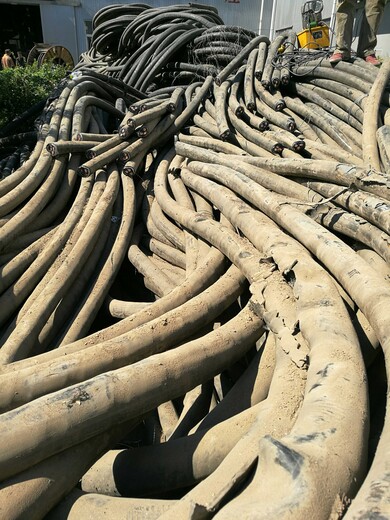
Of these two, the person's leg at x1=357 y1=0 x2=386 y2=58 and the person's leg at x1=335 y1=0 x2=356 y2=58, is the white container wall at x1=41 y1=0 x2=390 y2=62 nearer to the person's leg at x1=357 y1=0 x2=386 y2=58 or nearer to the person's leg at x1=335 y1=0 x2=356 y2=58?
the person's leg at x1=357 y1=0 x2=386 y2=58

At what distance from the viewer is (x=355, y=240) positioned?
1891mm

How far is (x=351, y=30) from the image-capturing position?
410 cm

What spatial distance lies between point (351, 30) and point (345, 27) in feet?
0.24

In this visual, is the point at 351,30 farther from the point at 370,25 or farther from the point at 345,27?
the point at 370,25

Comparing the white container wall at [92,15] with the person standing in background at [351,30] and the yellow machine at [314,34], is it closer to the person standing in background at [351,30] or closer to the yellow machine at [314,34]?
the yellow machine at [314,34]

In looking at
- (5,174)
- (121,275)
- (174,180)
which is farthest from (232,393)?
(5,174)

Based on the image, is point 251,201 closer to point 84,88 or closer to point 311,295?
point 311,295

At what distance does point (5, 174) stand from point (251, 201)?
2.43 metres

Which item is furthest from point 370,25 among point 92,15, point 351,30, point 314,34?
point 92,15

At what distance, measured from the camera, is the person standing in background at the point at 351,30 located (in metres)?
3.93

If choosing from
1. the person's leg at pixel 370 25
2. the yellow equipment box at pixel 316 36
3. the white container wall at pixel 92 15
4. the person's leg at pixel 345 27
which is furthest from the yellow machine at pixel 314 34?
the white container wall at pixel 92 15

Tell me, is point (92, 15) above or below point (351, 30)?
above

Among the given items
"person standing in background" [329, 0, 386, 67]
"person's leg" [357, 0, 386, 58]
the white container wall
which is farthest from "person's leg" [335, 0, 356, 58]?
the white container wall

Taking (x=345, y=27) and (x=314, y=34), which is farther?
(x=314, y=34)
